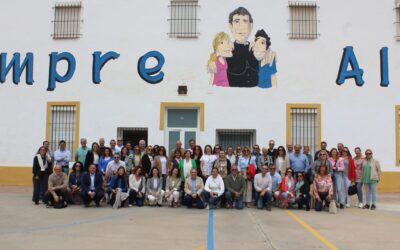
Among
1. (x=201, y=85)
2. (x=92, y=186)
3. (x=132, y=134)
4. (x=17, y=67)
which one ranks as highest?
(x=17, y=67)

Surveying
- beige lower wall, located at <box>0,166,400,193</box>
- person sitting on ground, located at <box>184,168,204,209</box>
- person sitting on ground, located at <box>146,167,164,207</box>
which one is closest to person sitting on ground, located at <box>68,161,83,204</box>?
person sitting on ground, located at <box>146,167,164,207</box>

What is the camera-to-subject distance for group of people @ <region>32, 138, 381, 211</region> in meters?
12.2

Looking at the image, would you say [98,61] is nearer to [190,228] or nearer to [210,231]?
[190,228]

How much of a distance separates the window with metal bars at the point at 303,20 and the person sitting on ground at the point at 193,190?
7057 mm

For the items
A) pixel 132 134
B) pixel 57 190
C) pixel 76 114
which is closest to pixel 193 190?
pixel 57 190

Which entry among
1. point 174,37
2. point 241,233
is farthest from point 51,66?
point 241,233

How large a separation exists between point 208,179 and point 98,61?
6.93 meters

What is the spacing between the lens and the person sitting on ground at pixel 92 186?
1205 centimetres

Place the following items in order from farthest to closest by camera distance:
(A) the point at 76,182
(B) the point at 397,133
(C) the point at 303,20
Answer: (C) the point at 303,20 → (B) the point at 397,133 → (A) the point at 76,182

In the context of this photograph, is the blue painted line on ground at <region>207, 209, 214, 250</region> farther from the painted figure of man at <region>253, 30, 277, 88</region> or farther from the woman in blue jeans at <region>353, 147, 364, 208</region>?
the painted figure of man at <region>253, 30, 277, 88</region>

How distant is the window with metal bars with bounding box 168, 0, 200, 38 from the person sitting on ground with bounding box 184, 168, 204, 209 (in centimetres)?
623

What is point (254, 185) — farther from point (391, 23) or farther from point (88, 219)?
point (391, 23)

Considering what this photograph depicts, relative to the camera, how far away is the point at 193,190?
487 inches

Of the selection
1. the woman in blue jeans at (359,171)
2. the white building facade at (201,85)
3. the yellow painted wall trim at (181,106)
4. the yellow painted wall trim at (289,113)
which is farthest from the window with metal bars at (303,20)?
the woman in blue jeans at (359,171)
